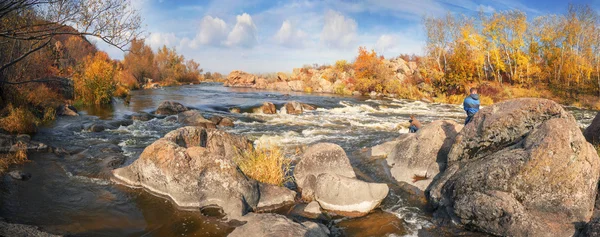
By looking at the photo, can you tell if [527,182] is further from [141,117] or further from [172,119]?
[141,117]

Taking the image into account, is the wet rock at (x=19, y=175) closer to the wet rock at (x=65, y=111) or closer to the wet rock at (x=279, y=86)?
the wet rock at (x=65, y=111)

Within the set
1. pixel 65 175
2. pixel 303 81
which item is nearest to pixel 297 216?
pixel 65 175

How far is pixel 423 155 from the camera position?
9.29m

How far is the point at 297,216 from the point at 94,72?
910 inches

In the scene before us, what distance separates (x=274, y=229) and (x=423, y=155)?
225 inches

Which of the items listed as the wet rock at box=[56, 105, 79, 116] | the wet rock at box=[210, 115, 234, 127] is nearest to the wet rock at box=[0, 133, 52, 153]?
the wet rock at box=[56, 105, 79, 116]

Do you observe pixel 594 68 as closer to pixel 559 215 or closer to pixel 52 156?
pixel 559 215

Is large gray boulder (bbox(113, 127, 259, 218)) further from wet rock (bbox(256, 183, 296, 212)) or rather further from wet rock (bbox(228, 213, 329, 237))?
wet rock (bbox(228, 213, 329, 237))

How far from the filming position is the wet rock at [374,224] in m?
6.14

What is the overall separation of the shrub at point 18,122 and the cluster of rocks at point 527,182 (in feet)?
48.3

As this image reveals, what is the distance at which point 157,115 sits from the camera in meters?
20.3

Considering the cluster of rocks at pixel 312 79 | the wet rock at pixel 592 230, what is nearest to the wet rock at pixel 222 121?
the wet rock at pixel 592 230

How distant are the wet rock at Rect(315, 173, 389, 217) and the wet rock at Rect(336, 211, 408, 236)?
232 millimetres

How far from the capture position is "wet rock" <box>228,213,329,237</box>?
5.07 m
